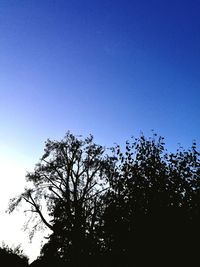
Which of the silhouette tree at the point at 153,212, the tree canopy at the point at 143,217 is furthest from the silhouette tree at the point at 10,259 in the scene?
the silhouette tree at the point at 153,212

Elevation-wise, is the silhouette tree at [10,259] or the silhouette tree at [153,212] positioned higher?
the silhouette tree at [153,212]

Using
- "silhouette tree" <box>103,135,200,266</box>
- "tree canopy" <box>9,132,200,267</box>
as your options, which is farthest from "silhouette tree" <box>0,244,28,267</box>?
"silhouette tree" <box>103,135,200,266</box>

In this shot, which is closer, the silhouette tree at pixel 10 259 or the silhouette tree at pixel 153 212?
the silhouette tree at pixel 153 212

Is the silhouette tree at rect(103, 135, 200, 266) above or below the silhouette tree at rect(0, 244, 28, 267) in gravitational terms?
A: above

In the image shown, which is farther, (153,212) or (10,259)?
(10,259)

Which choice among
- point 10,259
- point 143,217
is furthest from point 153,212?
point 10,259

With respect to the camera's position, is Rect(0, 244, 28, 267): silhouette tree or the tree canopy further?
Rect(0, 244, 28, 267): silhouette tree

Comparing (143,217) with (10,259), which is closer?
(143,217)

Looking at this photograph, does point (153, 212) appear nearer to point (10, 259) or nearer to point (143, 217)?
point (143, 217)

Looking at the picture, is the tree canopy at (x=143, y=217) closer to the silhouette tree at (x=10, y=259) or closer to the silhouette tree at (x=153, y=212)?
the silhouette tree at (x=153, y=212)

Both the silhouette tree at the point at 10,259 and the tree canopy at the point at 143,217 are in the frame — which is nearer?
the tree canopy at the point at 143,217

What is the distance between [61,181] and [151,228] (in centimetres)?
1436

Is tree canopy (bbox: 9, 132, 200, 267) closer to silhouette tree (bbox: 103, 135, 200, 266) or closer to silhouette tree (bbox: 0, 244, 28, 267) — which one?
silhouette tree (bbox: 103, 135, 200, 266)

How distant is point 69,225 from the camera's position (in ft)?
77.9
